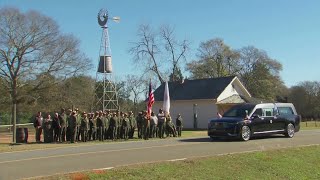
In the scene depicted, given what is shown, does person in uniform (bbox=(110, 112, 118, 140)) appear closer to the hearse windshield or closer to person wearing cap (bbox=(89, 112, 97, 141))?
person wearing cap (bbox=(89, 112, 97, 141))

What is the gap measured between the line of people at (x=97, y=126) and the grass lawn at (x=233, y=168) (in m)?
11.8

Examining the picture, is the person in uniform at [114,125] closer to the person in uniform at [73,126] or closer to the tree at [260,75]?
the person in uniform at [73,126]

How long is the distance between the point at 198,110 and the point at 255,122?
27.9 meters

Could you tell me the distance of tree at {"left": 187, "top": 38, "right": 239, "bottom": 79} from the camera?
8444cm

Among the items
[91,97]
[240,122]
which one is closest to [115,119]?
[240,122]

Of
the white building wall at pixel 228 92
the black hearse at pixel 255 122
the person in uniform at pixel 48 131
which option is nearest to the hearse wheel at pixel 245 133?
the black hearse at pixel 255 122

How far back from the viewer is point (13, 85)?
38281 millimetres

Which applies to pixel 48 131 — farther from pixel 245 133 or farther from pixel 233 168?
pixel 233 168

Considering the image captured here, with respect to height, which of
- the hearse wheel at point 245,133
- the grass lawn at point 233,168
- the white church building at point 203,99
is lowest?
the grass lawn at point 233,168

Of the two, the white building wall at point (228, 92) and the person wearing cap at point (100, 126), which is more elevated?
the white building wall at point (228, 92)

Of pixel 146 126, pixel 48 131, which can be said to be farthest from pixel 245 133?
pixel 48 131

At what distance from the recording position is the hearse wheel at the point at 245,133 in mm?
22891

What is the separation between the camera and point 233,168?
13.9 metres

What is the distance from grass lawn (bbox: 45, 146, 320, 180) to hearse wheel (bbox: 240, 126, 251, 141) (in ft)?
17.4
